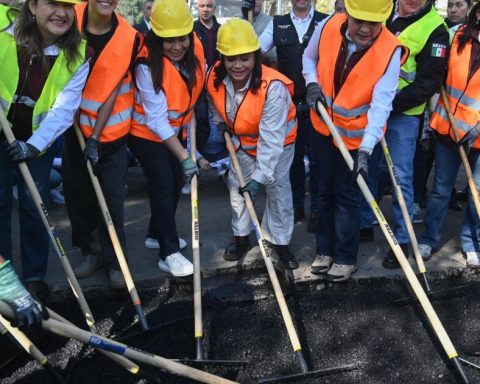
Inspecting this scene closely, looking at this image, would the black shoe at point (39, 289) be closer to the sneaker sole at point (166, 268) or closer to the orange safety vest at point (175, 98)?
the sneaker sole at point (166, 268)

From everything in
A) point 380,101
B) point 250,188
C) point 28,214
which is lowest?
point 250,188

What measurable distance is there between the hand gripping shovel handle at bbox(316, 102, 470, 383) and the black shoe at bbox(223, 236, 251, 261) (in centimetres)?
119

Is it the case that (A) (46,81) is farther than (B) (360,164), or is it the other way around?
(B) (360,164)

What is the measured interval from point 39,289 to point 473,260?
3.12 meters

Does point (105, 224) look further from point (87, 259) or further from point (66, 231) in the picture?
point (66, 231)

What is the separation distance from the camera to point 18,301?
2.37 metres

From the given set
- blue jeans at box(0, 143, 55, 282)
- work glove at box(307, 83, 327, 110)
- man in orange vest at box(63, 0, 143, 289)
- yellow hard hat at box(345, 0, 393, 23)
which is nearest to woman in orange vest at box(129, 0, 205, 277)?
man in orange vest at box(63, 0, 143, 289)

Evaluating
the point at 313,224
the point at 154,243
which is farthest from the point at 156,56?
the point at 313,224

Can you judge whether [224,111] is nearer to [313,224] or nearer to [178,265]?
[178,265]

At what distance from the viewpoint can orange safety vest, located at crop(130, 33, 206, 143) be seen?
12.0ft

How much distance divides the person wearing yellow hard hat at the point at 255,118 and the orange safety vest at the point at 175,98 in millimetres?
122

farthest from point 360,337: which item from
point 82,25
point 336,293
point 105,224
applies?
point 82,25

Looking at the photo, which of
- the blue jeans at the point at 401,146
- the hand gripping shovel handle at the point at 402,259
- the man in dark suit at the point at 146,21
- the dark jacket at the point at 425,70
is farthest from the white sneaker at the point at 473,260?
the man in dark suit at the point at 146,21

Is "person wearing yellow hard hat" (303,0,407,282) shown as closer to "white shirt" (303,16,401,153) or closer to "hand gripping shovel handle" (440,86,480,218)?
"white shirt" (303,16,401,153)
